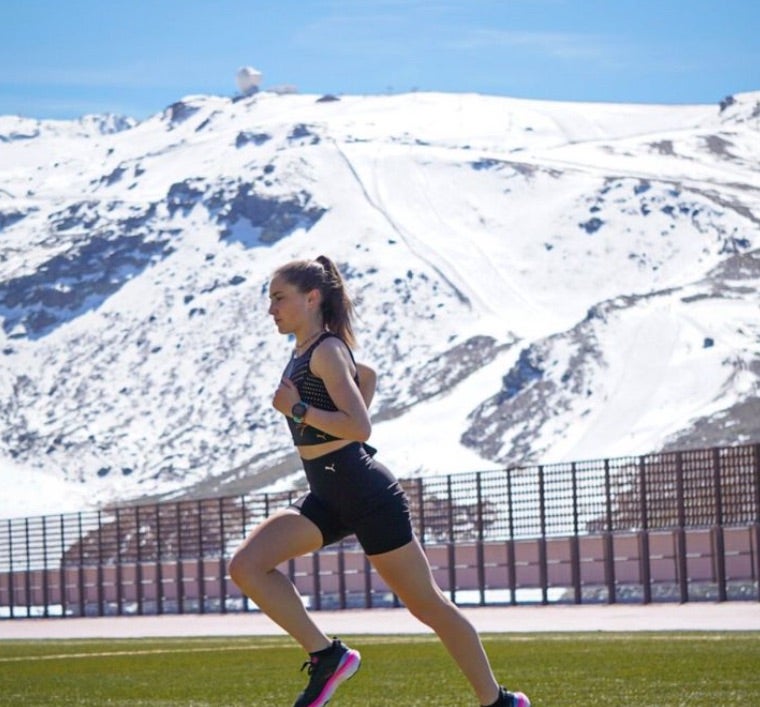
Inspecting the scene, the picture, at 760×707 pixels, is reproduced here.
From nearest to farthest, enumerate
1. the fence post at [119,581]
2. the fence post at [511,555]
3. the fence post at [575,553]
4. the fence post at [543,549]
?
the fence post at [575,553] < the fence post at [543,549] < the fence post at [511,555] < the fence post at [119,581]

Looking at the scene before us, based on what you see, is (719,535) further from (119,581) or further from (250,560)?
(250,560)

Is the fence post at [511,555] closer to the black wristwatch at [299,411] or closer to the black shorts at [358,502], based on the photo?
the black shorts at [358,502]

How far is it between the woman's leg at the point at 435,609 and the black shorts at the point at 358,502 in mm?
63

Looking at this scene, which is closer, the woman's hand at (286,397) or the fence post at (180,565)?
the woman's hand at (286,397)

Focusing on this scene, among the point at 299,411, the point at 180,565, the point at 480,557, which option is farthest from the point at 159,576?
the point at 299,411

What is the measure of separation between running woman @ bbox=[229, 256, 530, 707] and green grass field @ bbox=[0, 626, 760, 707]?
232 centimetres

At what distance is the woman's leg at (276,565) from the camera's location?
744cm

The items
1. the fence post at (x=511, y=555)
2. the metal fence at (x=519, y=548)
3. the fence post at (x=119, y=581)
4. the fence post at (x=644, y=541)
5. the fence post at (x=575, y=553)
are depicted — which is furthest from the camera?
the fence post at (x=119, y=581)

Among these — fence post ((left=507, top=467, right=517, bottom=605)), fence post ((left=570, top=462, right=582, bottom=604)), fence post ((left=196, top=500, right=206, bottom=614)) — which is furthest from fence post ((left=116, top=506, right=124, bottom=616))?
fence post ((left=570, top=462, right=582, bottom=604))

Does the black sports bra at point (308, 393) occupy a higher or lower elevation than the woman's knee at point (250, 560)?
higher

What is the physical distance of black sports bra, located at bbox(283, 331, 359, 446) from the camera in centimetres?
745

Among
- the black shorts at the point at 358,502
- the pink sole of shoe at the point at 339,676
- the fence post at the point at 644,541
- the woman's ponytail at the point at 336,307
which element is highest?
the woman's ponytail at the point at 336,307

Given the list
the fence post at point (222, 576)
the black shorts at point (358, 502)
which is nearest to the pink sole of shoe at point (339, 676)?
the black shorts at point (358, 502)

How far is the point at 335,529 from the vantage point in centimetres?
752
